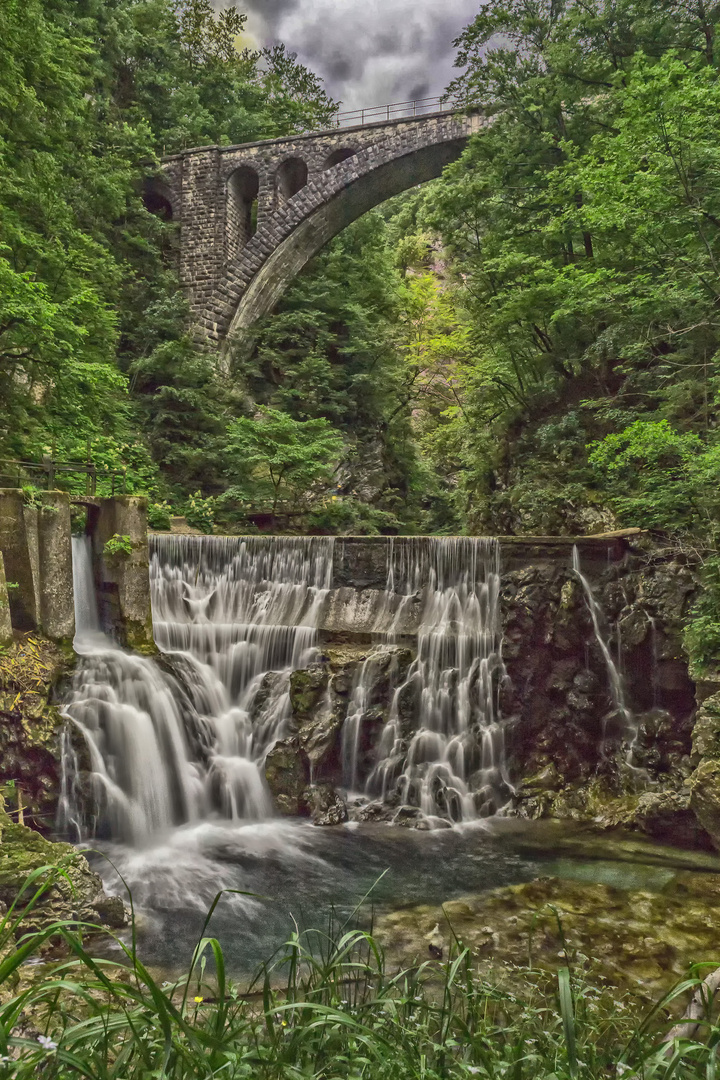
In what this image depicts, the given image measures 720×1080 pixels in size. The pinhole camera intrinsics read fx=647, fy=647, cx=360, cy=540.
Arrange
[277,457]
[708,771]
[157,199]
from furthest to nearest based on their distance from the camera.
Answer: [157,199] < [277,457] < [708,771]

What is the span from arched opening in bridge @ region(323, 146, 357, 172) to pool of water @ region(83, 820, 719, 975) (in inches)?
844

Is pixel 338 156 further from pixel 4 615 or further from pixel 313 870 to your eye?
pixel 313 870

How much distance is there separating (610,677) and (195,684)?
6110mm

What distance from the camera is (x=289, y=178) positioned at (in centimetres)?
2327

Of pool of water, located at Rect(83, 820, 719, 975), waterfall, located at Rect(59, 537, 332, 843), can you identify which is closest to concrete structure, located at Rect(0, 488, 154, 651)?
waterfall, located at Rect(59, 537, 332, 843)

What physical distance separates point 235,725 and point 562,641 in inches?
198

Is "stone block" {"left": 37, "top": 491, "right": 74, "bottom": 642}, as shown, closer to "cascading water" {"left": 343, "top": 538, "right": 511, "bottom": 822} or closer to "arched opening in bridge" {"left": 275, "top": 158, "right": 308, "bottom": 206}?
"cascading water" {"left": 343, "top": 538, "right": 511, "bottom": 822}

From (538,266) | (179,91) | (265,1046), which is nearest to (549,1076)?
(265,1046)

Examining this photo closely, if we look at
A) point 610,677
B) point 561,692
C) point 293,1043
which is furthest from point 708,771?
point 293,1043

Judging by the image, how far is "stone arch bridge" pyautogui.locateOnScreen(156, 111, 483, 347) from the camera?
21453 millimetres

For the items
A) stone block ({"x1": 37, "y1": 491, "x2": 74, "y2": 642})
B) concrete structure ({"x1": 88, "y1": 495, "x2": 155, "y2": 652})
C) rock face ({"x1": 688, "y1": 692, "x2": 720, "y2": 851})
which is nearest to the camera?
rock face ({"x1": 688, "y1": 692, "x2": 720, "y2": 851})

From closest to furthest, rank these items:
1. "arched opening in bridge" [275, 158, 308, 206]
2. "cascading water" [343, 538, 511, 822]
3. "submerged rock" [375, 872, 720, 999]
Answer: "submerged rock" [375, 872, 720, 999] → "cascading water" [343, 538, 511, 822] → "arched opening in bridge" [275, 158, 308, 206]

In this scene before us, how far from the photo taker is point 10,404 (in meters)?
10.2

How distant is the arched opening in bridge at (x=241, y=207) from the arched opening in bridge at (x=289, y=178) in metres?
0.89
